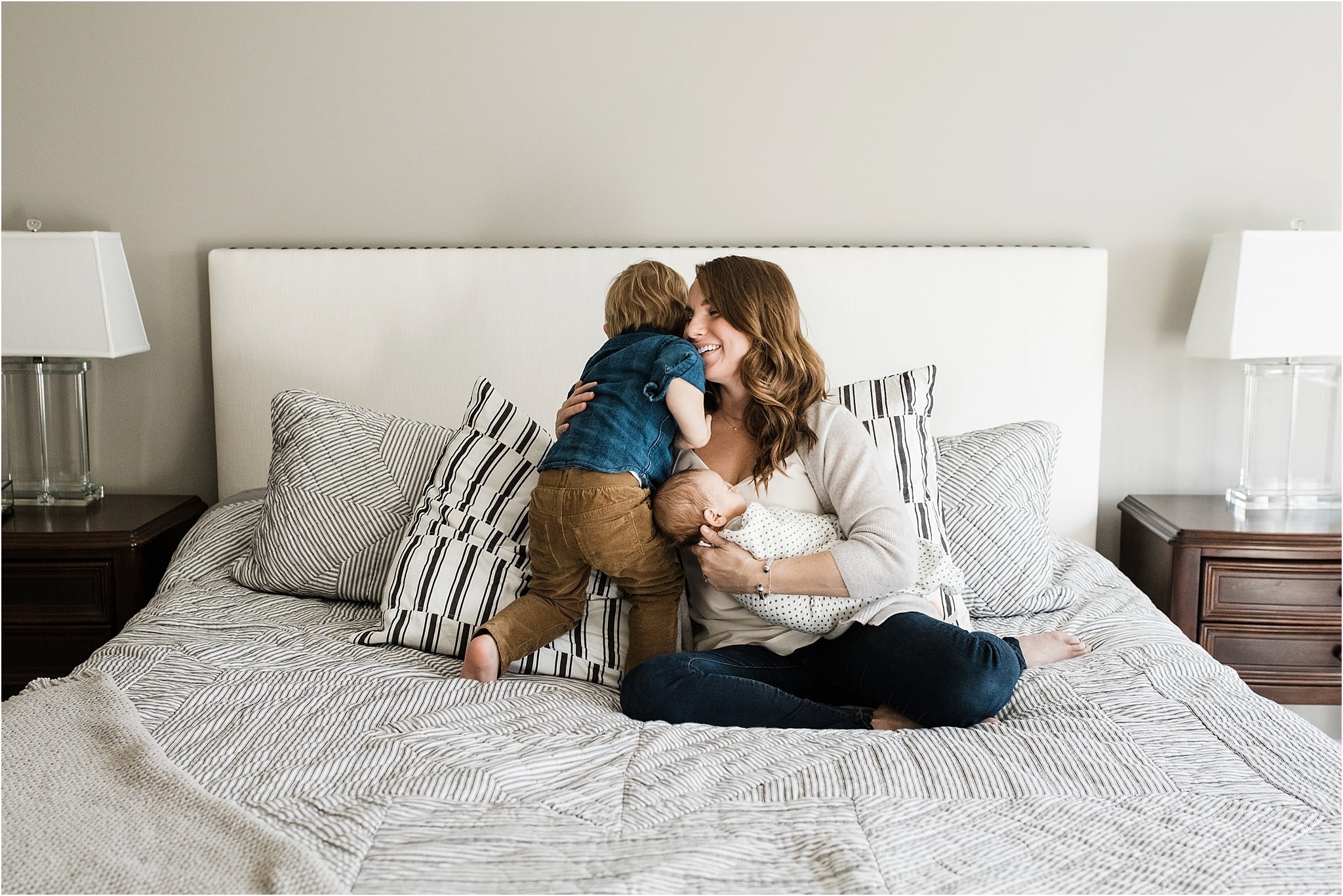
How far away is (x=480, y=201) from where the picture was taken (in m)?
2.40

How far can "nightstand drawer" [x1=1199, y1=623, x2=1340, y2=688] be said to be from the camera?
6.81ft

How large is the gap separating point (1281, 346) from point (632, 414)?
1.47 meters

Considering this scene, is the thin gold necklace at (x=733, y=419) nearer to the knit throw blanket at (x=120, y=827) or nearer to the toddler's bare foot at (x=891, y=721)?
the toddler's bare foot at (x=891, y=721)

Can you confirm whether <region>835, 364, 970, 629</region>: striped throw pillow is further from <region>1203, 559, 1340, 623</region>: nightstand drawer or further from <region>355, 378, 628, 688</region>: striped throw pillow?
<region>1203, 559, 1340, 623</region>: nightstand drawer

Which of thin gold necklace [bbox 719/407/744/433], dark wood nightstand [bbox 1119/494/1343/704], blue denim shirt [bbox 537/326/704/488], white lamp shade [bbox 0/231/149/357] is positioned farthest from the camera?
white lamp shade [bbox 0/231/149/357]

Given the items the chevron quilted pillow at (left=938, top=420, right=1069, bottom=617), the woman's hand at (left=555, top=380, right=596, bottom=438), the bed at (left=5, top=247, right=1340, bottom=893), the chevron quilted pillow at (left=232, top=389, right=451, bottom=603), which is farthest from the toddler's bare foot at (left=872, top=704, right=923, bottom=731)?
the chevron quilted pillow at (left=232, top=389, right=451, bottom=603)

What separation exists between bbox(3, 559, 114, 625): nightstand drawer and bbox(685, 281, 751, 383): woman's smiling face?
54.0 inches

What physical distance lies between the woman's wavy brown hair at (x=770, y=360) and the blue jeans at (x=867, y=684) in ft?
1.07

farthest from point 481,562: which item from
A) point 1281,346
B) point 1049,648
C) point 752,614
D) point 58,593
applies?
point 1281,346

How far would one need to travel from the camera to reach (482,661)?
150 centimetres

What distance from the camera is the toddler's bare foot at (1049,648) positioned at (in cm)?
157

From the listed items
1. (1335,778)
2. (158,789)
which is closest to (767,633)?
(1335,778)

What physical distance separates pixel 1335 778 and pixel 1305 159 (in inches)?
69.5

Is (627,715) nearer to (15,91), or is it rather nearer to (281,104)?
(281,104)
